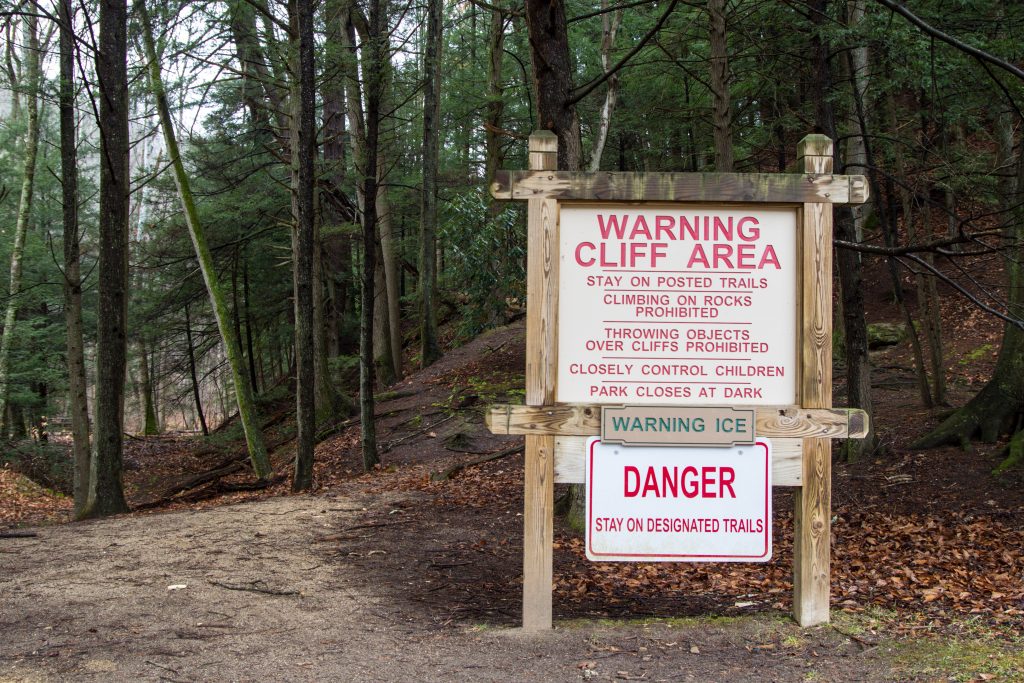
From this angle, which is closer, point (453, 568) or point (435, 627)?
point (435, 627)

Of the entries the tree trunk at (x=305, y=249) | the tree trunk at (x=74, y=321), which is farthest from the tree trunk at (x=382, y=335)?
the tree trunk at (x=305, y=249)

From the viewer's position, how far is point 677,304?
4.80m

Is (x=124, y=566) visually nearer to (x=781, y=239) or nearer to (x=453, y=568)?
(x=453, y=568)

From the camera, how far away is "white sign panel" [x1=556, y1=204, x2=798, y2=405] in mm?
4797

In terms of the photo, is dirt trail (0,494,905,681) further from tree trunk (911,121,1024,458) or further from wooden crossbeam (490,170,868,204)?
tree trunk (911,121,1024,458)

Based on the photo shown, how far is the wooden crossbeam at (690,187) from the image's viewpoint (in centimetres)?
475

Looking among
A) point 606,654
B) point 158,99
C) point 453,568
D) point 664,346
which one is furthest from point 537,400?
point 158,99

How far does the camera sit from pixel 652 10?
16250 mm

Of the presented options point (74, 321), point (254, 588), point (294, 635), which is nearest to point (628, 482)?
point (294, 635)

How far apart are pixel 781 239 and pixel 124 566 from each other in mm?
5387

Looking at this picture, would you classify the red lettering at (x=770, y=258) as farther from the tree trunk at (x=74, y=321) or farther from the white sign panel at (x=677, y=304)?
the tree trunk at (x=74, y=321)

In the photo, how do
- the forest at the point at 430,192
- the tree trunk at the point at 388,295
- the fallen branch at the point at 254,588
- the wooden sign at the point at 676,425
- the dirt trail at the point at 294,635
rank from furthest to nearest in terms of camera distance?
1. the tree trunk at the point at 388,295
2. the forest at the point at 430,192
3. the fallen branch at the point at 254,588
4. the wooden sign at the point at 676,425
5. the dirt trail at the point at 294,635

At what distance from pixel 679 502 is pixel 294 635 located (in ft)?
7.88

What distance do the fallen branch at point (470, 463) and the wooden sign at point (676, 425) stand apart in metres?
7.03
